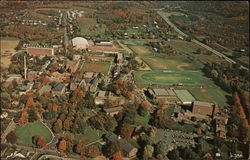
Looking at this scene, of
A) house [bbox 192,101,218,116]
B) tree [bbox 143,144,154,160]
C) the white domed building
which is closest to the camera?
tree [bbox 143,144,154,160]

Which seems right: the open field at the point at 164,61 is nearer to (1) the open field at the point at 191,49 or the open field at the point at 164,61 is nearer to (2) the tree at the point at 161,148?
(1) the open field at the point at 191,49

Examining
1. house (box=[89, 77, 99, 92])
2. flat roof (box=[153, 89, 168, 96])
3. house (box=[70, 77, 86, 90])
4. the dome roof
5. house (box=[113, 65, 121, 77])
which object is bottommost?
house (box=[113, 65, 121, 77])

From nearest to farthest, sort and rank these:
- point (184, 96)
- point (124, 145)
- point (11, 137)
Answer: point (11, 137) → point (124, 145) → point (184, 96)

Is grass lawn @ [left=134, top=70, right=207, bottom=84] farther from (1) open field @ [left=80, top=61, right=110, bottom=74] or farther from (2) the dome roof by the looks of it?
(2) the dome roof

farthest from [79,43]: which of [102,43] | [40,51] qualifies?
[40,51]

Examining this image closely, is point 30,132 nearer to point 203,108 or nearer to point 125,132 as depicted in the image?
point 125,132

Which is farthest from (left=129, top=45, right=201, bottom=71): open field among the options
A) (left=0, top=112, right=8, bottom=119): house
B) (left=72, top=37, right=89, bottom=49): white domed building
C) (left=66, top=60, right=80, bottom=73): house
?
(left=0, top=112, right=8, bottom=119): house

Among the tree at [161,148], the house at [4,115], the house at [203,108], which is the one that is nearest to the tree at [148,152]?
the tree at [161,148]
